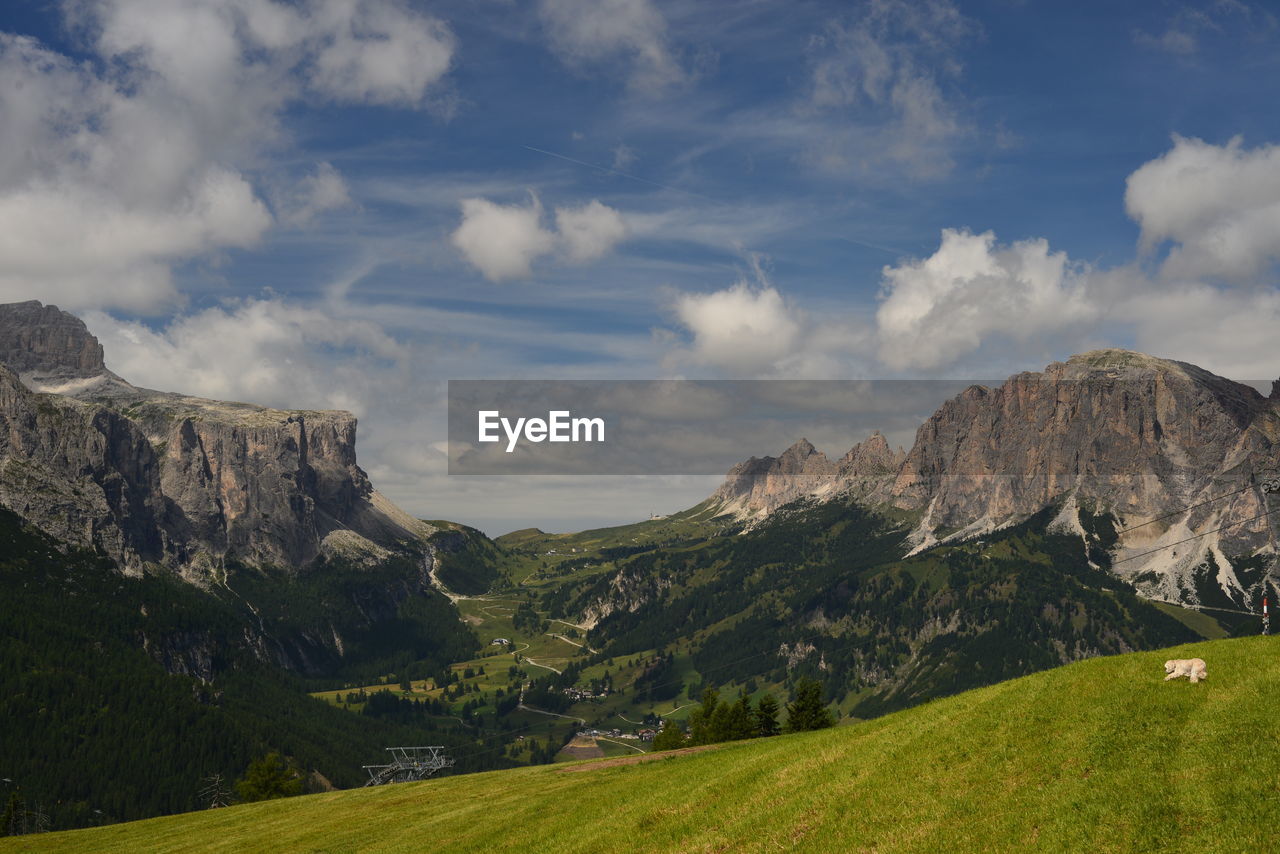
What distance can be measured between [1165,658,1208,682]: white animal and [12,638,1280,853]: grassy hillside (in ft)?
1.82

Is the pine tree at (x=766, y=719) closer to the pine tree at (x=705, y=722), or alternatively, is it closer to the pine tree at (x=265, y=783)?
the pine tree at (x=705, y=722)

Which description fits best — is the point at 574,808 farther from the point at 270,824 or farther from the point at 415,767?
the point at 415,767

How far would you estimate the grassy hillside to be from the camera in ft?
88.2

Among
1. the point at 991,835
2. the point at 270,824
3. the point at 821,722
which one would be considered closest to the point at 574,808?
the point at 991,835

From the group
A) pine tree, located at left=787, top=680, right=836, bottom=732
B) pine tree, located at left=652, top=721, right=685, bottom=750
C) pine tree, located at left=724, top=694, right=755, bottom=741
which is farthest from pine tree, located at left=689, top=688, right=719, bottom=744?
pine tree, located at left=787, top=680, right=836, bottom=732

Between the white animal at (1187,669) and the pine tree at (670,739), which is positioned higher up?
the white animal at (1187,669)

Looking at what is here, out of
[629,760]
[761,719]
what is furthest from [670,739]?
[629,760]

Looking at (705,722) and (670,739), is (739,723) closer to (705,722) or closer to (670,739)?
(705,722)

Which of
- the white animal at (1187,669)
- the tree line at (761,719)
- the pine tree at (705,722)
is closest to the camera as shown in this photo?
the white animal at (1187,669)

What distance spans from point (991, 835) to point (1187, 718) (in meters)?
10.6

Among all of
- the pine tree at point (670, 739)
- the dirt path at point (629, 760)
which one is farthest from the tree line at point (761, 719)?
the dirt path at point (629, 760)

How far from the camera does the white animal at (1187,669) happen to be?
116 feet

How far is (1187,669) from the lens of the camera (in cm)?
3597

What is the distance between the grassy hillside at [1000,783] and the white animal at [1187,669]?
0.55 meters
